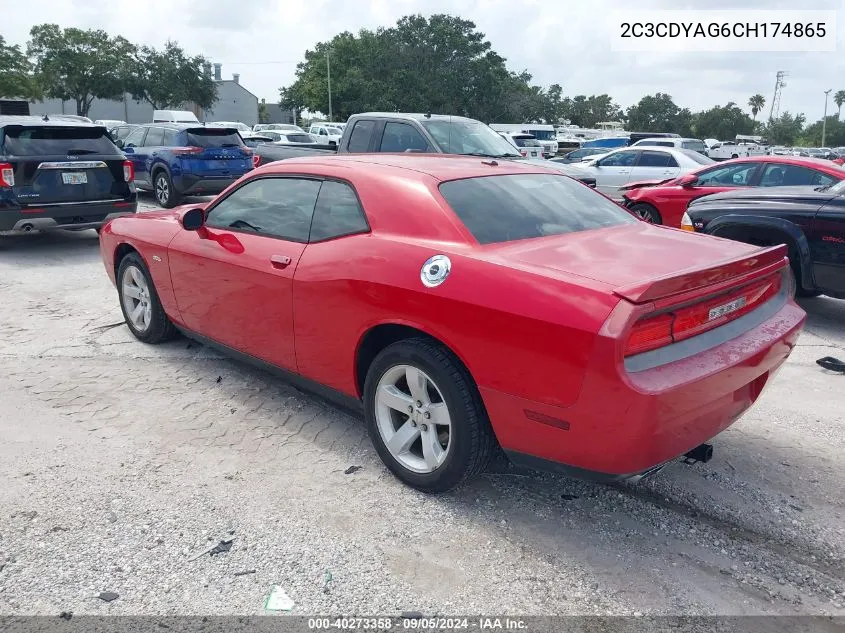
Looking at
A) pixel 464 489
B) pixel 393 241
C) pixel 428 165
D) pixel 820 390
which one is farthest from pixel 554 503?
pixel 820 390

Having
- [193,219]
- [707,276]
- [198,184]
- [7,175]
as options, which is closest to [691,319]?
[707,276]

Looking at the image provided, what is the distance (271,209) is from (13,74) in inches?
1841

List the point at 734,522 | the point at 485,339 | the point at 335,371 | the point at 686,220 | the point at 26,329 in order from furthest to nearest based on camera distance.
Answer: the point at 686,220
the point at 26,329
the point at 335,371
the point at 734,522
the point at 485,339

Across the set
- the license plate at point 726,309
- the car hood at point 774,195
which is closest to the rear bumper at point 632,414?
the license plate at point 726,309

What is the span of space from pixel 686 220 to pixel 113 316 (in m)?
5.76

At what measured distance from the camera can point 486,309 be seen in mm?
2852

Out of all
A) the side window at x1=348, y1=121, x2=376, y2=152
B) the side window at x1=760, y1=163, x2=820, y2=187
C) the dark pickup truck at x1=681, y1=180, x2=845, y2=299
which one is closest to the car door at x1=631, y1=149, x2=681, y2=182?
the side window at x1=760, y1=163, x2=820, y2=187

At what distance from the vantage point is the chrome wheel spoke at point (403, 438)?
3332 mm

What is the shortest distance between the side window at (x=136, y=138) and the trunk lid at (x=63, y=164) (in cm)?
478

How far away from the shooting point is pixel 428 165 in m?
3.87

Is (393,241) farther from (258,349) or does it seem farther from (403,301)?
(258,349)

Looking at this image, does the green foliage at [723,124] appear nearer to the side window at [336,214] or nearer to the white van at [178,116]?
the white van at [178,116]

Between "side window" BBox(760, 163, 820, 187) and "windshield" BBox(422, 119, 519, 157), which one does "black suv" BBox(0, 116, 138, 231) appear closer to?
"windshield" BBox(422, 119, 519, 157)

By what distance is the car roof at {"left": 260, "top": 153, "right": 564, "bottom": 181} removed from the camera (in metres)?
3.71
